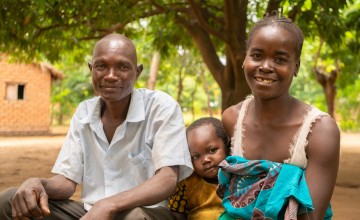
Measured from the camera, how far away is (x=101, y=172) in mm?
2443

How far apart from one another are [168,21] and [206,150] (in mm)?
5001

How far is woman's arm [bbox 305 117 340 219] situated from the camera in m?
1.90

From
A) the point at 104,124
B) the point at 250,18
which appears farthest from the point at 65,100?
the point at 104,124

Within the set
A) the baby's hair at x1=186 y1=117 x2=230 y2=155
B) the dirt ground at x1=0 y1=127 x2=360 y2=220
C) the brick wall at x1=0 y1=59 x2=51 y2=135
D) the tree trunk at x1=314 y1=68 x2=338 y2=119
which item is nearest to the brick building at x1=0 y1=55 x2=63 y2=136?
the brick wall at x1=0 y1=59 x2=51 y2=135

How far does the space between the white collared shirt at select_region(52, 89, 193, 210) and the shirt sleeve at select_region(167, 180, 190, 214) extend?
25cm

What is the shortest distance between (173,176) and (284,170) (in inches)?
22.7

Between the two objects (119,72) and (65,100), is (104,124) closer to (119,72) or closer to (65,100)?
(119,72)

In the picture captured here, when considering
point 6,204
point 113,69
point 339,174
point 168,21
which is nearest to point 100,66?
point 113,69

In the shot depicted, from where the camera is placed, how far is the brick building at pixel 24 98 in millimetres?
18078

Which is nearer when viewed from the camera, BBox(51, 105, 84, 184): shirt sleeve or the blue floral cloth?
the blue floral cloth

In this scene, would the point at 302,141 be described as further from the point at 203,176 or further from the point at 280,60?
the point at 203,176

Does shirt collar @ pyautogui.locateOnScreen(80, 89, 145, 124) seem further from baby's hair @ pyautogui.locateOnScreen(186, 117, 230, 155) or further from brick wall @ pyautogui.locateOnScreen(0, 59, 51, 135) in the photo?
brick wall @ pyautogui.locateOnScreen(0, 59, 51, 135)

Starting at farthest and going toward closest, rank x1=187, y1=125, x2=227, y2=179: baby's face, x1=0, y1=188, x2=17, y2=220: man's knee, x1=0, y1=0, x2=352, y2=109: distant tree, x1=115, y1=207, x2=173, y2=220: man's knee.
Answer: x1=0, y1=0, x2=352, y2=109: distant tree → x1=187, y1=125, x2=227, y2=179: baby's face → x1=0, y1=188, x2=17, y2=220: man's knee → x1=115, y1=207, x2=173, y2=220: man's knee

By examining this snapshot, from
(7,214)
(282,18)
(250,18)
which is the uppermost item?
(250,18)
